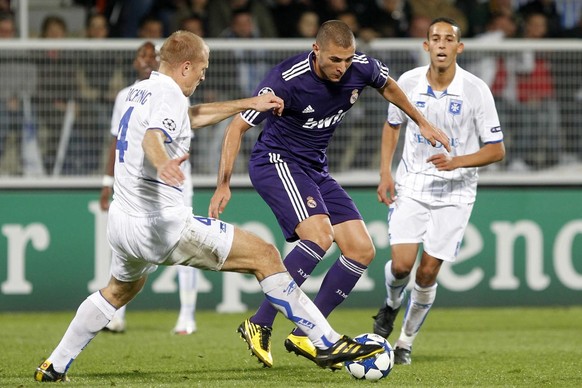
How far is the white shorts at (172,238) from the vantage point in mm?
7285

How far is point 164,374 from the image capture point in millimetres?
8266

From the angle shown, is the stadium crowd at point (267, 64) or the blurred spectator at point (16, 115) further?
the stadium crowd at point (267, 64)

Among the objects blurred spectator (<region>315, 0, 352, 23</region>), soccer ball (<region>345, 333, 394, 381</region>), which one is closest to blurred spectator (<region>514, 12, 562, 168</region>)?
blurred spectator (<region>315, 0, 352, 23</region>)

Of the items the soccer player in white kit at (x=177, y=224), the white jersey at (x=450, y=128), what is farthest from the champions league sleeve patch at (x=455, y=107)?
the soccer player in white kit at (x=177, y=224)

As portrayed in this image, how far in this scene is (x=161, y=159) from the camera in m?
6.75

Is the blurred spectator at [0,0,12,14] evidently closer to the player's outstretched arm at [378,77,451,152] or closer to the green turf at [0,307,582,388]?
the green turf at [0,307,582,388]

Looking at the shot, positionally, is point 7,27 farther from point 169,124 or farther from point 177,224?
point 169,124

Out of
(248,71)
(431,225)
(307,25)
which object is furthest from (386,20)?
Answer: (431,225)

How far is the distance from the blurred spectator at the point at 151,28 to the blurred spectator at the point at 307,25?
1643 mm

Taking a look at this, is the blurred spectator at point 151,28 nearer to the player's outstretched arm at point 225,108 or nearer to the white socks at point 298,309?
the player's outstretched arm at point 225,108

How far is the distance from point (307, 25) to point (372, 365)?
8005mm

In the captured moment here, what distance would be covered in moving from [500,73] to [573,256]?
2.27 m

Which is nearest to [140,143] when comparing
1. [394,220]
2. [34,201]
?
[394,220]

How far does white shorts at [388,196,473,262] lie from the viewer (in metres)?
9.37
